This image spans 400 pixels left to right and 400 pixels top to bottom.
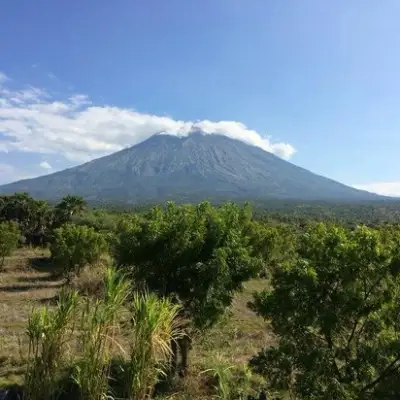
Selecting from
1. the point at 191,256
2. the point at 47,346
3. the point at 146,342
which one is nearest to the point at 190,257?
the point at 191,256

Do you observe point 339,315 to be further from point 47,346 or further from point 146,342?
point 47,346

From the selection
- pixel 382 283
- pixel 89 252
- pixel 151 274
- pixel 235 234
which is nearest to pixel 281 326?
pixel 382 283

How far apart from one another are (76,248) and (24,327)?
12.4 meters

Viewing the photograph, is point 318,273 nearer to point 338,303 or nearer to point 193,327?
point 338,303

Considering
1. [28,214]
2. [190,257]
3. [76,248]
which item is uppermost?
[190,257]

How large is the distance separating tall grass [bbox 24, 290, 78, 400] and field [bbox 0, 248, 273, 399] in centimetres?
161

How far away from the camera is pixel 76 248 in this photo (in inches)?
1160

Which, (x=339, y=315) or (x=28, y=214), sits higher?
(x=28, y=214)

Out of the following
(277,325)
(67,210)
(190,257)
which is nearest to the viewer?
(277,325)

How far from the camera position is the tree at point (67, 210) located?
4794 centimetres

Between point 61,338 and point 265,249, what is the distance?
1269 inches

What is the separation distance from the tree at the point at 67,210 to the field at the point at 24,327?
1023 cm

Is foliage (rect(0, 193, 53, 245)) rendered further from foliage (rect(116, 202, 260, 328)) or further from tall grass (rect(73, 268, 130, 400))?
tall grass (rect(73, 268, 130, 400))

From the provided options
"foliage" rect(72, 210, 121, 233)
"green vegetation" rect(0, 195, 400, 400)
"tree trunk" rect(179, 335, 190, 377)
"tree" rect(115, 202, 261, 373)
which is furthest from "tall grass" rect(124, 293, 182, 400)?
"foliage" rect(72, 210, 121, 233)
